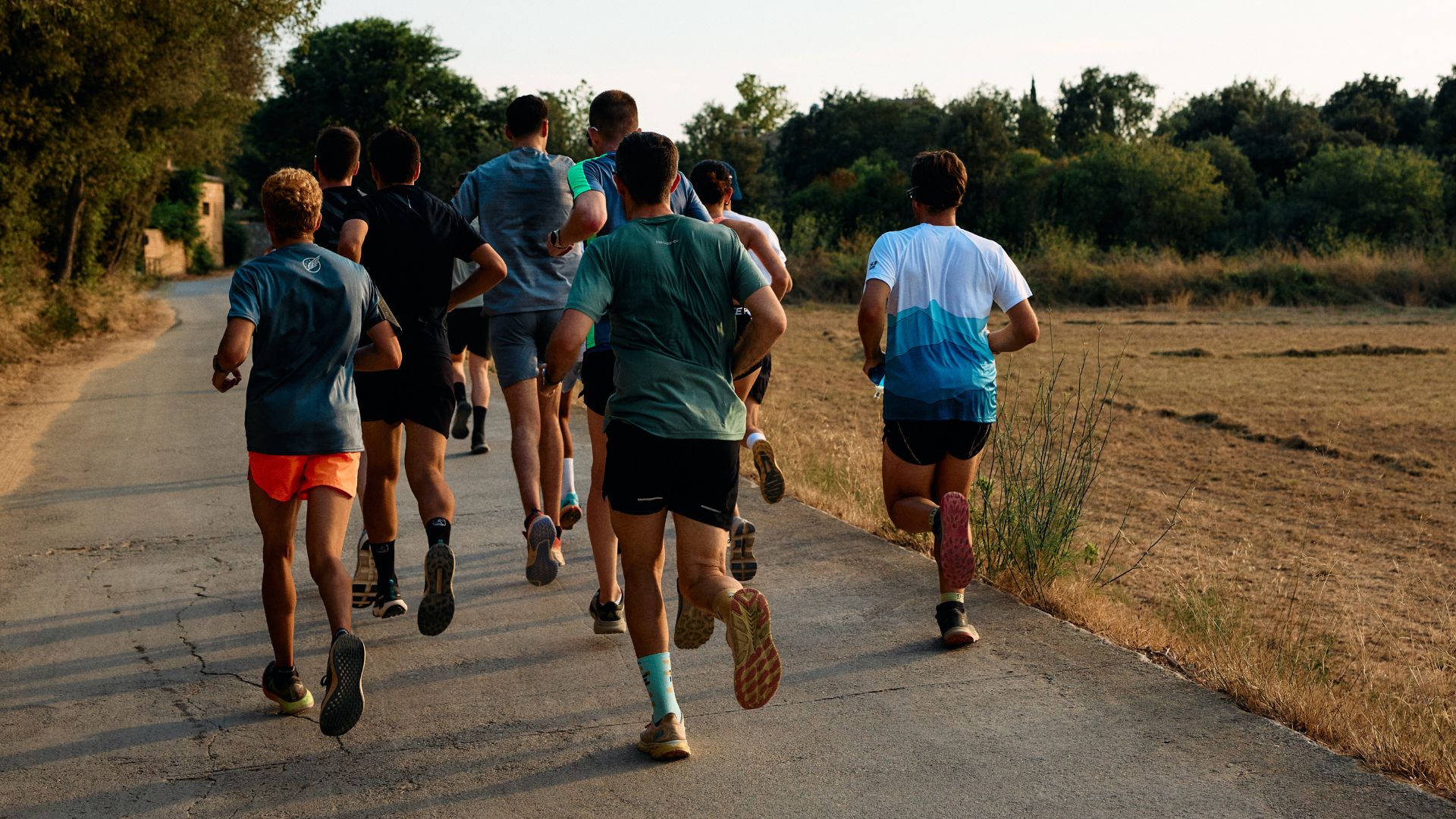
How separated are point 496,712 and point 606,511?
86 centimetres

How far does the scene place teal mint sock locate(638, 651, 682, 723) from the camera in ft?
12.8

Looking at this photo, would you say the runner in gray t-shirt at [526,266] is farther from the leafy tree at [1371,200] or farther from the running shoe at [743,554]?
the leafy tree at [1371,200]

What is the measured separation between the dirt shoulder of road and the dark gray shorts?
4.89 metres

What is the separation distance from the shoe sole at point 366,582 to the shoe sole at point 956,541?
2387 millimetres

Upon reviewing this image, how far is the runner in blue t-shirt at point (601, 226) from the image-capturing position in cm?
479

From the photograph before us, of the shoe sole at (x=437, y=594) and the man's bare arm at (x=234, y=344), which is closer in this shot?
the man's bare arm at (x=234, y=344)

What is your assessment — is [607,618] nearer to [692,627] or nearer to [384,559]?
[384,559]

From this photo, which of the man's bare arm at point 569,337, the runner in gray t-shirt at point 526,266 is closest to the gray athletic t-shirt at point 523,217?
the runner in gray t-shirt at point 526,266

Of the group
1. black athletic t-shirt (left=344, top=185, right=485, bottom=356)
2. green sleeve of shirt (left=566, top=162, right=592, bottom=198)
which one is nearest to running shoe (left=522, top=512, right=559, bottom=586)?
black athletic t-shirt (left=344, top=185, right=485, bottom=356)

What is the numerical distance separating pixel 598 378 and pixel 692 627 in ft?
3.84

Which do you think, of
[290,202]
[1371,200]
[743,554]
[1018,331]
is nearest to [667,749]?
[743,554]

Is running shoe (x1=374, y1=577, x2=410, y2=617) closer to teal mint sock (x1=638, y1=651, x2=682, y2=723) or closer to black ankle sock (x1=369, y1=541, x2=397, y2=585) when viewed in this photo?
black ankle sock (x1=369, y1=541, x2=397, y2=585)

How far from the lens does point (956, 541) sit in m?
4.77

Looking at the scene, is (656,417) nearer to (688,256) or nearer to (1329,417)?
(688,256)
